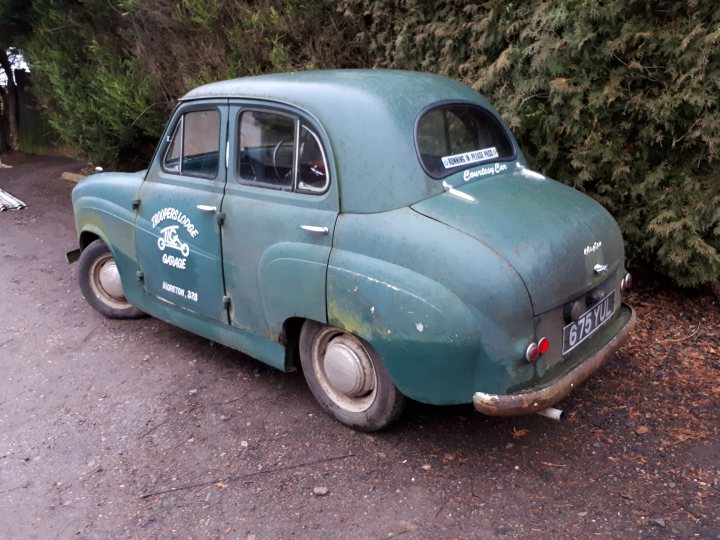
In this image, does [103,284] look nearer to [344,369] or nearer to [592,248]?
[344,369]

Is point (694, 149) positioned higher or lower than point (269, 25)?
lower

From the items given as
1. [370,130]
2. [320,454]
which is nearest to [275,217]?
[370,130]

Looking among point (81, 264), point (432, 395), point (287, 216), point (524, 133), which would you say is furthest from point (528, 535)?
point (81, 264)

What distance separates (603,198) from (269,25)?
4.13 m

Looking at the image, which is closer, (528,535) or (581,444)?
(528,535)

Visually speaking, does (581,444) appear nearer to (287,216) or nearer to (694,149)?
(287,216)

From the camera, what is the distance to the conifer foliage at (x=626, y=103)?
4355mm

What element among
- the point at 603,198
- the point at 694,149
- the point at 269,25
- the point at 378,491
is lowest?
the point at 378,491

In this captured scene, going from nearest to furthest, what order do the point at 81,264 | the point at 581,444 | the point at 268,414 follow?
the point at 581,444, the point at 268,414, the point at 81,264

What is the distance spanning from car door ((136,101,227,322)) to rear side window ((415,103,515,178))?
50.1 inches

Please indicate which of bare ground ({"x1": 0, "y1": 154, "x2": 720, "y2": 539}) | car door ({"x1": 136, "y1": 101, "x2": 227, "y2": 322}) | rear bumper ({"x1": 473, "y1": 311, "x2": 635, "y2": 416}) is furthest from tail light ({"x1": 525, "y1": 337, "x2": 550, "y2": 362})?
car door ({"x1": 136, "y1": 101, "x2": 227, "y2": 322})

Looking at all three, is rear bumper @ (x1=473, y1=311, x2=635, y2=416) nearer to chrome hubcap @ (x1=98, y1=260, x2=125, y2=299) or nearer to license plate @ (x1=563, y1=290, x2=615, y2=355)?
license plate @ (x1=563, y1=290, x2=615, y2=355)

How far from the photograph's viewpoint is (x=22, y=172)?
12.1 meters

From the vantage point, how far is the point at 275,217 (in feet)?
11.8
